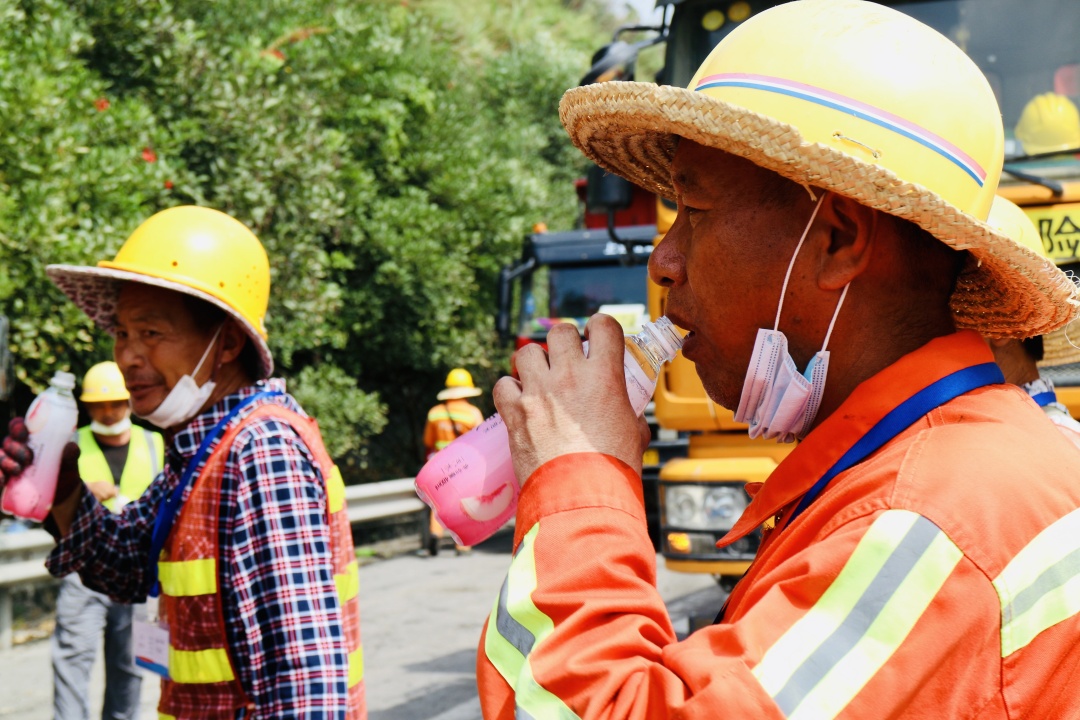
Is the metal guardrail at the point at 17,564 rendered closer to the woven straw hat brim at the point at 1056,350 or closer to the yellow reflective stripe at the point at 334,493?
the yellow reflective stripe at the point at 334,493

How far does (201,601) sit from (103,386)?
4.59 m

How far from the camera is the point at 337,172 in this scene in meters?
12.8

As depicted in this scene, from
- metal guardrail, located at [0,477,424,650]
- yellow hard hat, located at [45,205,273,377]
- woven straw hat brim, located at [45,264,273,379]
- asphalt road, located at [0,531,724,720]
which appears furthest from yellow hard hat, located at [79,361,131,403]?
yellow hard hat, located at [45,205,273,377]

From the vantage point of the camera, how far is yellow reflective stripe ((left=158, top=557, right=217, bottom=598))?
262 centimetres

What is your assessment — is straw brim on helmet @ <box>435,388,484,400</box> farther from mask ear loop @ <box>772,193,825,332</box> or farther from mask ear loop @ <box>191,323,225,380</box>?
mask ear loop @ <box>772,193,825,332</box>

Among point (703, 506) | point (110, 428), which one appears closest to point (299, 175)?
point (110, 428)

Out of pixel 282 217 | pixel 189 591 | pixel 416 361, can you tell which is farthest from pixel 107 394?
pixel 416 361

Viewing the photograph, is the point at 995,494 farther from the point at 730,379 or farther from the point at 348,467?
the point at 348,467

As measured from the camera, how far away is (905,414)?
1.36 meters

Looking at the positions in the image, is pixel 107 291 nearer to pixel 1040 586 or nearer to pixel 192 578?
pixel 192 578

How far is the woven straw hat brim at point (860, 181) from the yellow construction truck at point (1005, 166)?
3.09 meters

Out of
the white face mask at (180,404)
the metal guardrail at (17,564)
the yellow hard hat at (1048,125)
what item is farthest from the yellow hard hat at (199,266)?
the metal guardrail at (17,564)

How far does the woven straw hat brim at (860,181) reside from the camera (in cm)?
135

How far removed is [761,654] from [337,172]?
480 inches
